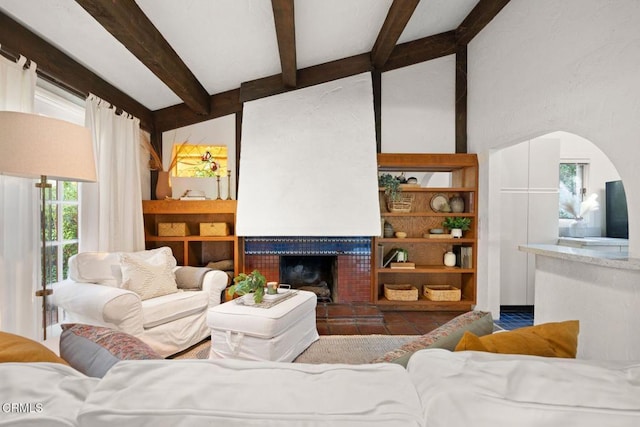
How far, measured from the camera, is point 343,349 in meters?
2.63

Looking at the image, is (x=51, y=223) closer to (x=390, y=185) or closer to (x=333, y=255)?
(x=333, y=255)

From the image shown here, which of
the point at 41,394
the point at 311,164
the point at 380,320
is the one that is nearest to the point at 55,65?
the point at 311,164

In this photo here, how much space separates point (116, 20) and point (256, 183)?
1915 mm

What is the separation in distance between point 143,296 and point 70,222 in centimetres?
94

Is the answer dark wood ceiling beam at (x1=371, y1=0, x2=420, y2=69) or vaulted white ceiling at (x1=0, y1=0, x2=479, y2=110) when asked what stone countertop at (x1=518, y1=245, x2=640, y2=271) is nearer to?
dark wood ceiling beam at (x1=371, y1=0, x2=420, y2=69)

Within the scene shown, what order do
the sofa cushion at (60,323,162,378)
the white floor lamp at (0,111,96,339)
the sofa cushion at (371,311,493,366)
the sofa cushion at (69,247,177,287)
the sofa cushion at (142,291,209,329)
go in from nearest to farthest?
the sofa cushion at (60,323,162,378), the sofa cushion at (371,311,493,366), the white floor lamp at (0,111,96,339), the sofa cushion at (142,291,209,329), the sofa cushion at (69,247,177,287)

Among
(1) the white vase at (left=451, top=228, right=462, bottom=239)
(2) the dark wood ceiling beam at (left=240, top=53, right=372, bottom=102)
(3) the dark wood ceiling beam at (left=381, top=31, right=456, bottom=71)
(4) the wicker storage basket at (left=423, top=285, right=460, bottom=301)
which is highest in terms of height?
(3) the dark wood ceiling beam at (left=381, top=31, right=456, bottom=71)

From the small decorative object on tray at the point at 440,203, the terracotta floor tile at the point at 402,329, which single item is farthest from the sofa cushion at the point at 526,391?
the small decorative object on tray at the point at 440,203

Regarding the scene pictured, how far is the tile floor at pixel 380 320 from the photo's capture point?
3027 millimetres

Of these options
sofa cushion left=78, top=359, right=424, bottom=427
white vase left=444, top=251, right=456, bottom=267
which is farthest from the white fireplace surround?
sofa cushion left=78, top=359, right=424, bottom=427

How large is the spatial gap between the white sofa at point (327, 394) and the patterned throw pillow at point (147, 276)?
213cm

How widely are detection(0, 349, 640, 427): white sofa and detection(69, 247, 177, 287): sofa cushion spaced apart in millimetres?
2214

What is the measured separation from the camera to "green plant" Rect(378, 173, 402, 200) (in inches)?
140

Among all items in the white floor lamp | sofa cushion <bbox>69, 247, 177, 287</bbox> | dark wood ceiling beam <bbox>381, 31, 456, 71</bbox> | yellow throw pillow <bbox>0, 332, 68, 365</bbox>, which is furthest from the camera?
dark wood ceiling beam <bbox>381, 31, 456, 71</bbox>
